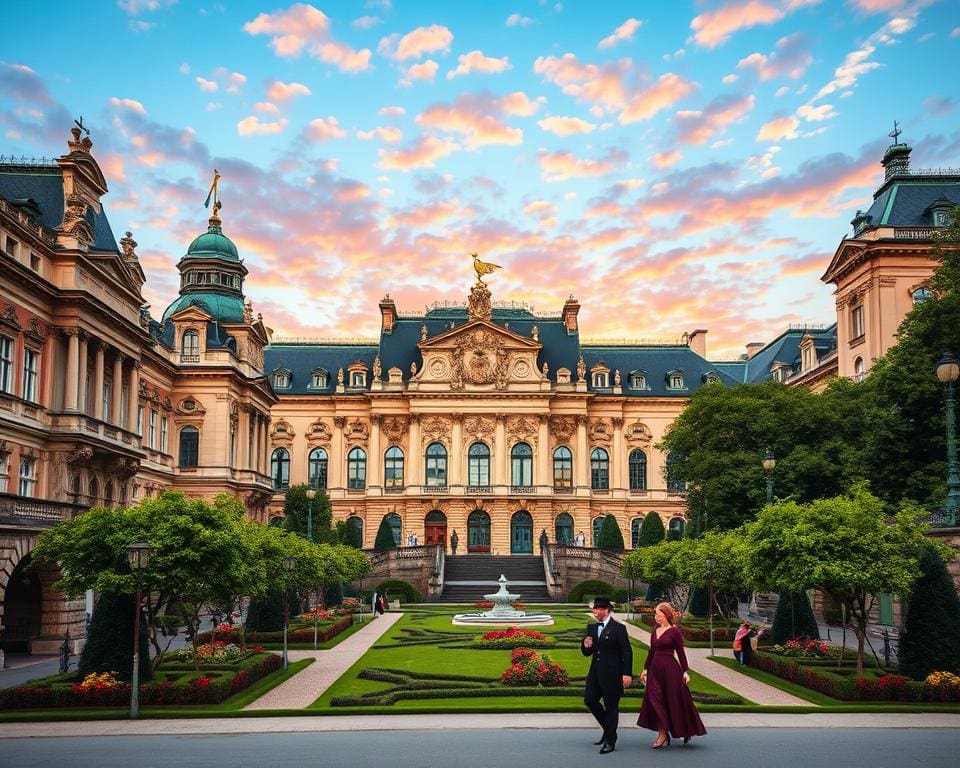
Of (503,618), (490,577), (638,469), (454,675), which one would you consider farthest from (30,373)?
(638,469)

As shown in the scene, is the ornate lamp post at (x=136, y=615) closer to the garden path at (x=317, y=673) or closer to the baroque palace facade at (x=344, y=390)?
the garden path at (x=317, y=673)

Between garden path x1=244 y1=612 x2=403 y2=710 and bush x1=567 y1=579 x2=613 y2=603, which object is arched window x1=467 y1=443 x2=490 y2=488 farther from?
garden path x1=244 y1=612 x2=403 y2=710

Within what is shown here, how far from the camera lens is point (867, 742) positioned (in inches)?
691

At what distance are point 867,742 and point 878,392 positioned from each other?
92.1ft

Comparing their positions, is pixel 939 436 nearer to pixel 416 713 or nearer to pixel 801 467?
pixel 801 467

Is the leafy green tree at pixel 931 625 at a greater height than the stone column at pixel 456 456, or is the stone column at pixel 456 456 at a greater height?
the stone column at pixel 456 456

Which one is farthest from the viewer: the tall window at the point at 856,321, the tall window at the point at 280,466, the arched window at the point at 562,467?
the tall window at the point at 280,466

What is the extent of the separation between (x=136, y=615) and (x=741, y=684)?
1596cm

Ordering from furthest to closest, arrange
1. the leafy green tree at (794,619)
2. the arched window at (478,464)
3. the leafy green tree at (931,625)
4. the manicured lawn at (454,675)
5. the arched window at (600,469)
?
the arched window at (600,469) → the arched window at (478,464) → the leafy green tree at (794,619) → the leafy green tree at (931,625) → the manicured lawn at (454,675)

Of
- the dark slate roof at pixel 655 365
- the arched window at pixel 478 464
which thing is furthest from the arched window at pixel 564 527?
the dark slate roof at pixel 655 365

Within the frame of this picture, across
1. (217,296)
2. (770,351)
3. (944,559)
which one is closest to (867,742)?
(944,559)

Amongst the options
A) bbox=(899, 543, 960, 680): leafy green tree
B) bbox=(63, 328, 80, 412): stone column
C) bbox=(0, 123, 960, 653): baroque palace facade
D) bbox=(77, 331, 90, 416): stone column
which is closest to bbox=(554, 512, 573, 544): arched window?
bbox=(0, 123, 960, 653): baroque palace facade

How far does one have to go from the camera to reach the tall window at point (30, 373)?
1593 inches

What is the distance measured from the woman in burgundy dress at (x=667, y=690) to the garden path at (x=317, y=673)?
9674 mm
